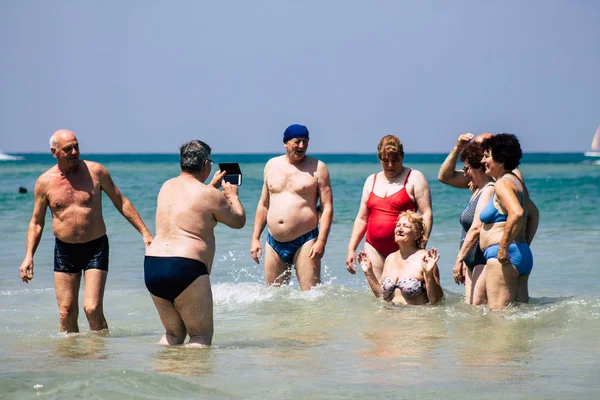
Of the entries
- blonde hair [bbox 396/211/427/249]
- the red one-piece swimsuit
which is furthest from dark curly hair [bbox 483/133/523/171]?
the red one-piece swimsuit

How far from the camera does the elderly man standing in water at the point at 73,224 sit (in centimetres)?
702

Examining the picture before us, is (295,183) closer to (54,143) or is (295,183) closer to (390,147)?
(390,147)

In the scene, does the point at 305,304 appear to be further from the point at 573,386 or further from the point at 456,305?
the point at 573,386

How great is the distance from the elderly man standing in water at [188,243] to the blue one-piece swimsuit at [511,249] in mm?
2272

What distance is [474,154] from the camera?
7.80 meters

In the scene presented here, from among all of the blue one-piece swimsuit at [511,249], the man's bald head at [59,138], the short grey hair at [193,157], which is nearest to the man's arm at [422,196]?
the blue one-piece swimsuit at [511,249]

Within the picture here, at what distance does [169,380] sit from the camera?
18.9 feet

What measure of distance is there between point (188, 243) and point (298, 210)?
2.88 m

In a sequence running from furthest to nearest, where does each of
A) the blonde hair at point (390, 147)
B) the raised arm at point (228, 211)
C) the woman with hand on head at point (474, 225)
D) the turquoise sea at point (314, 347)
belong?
the blonde hair at point (390, 147)
the woman with hand on head at point (474, 225)
the raised arm at point (228, 211)
the turquoise sea at point (314, 347)

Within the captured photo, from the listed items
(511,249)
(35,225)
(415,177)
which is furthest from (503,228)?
(35,225)

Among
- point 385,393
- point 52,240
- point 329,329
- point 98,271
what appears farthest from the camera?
point 52,240

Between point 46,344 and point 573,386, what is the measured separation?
4057mm

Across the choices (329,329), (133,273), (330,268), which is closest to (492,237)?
(329,329)

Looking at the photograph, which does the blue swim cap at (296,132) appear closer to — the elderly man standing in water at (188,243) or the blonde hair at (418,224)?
the blonde hair at (418,224)
